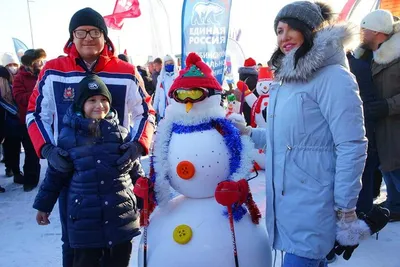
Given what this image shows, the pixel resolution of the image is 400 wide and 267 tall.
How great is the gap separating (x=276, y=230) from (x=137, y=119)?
1.01 m

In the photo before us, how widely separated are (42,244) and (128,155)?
182 cm

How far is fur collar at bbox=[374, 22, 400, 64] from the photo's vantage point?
9.62 ft

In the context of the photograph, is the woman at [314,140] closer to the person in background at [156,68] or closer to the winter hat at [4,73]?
the winter hat at [4,73]

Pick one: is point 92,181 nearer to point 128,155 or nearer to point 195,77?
point 128,155

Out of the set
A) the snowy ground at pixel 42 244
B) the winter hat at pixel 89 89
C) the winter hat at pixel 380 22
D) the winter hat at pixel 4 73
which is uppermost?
the winter hat at pixel 380 22

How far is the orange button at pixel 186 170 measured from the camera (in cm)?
182

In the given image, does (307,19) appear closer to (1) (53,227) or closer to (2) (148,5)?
(1) (53,227)

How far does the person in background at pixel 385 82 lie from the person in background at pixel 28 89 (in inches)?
142

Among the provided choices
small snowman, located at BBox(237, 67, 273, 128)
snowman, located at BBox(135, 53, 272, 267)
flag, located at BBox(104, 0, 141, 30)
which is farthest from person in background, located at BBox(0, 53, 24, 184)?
flag, located at BBox(104, 0, 141, 30)

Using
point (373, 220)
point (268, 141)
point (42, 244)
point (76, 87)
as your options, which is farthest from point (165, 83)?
point (373, 220)

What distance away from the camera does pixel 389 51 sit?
295 centimetres

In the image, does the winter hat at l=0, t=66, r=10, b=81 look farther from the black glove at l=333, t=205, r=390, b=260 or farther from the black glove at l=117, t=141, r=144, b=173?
the black glove at l=333, t=205, r=390, b=260

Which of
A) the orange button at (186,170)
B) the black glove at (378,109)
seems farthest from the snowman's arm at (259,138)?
the black glove at (378,109)

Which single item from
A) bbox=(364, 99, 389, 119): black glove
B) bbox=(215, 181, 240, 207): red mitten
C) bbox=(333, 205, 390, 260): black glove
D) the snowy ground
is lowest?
the snowy ground
